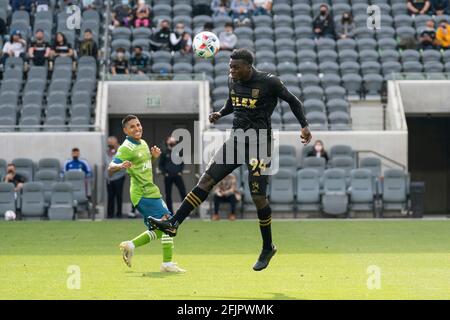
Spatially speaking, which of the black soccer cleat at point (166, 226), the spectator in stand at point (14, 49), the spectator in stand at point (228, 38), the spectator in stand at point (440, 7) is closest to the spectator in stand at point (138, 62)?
the spectator in stand at point (228, 38)

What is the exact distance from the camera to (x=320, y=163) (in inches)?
1181

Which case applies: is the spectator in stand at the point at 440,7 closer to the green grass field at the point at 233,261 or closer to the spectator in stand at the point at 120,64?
the spectator in stand at the point at 120,64

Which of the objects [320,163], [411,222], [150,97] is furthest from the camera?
[150,97]

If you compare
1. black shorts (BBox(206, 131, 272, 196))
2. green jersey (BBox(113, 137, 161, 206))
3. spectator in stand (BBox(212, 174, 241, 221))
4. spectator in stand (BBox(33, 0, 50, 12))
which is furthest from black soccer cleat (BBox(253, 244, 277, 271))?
spectator in stand (BBox(33, 0, 50, 12))

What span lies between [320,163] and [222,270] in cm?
1516

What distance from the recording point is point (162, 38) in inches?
1341

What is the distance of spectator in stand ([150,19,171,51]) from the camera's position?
1336 inches

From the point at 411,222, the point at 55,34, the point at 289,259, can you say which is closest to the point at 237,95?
the point at 289,259

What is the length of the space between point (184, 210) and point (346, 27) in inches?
880

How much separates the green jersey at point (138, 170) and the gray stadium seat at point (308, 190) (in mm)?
14427

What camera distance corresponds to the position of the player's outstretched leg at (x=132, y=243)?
14570mm

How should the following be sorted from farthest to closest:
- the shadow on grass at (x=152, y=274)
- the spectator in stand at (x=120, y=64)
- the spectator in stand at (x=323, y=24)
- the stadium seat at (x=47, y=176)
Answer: the spectator in stand at (x=323, y=24) → the spectator in stand at (x=120, y=64) → the stadium seat at (x=47, y=176) → the shadow on grass at (x=152, y=274)
